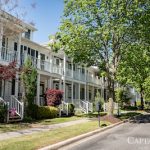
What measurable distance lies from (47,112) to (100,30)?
27.6 ft

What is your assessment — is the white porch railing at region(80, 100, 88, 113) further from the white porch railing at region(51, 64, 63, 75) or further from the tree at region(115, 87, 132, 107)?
the tree at region(115, 87, 132, 107)

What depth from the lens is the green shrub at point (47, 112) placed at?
80.5ft

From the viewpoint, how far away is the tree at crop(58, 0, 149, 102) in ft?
77.0

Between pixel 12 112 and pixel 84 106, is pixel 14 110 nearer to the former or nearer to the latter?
pixel 12 112

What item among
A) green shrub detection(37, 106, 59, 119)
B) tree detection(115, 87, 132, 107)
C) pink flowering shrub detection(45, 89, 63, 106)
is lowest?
green shrub detection(37, 106, 59, 119)

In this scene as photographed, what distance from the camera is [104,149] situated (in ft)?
36.2

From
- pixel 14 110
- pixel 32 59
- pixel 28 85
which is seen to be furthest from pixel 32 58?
pixel 14 110

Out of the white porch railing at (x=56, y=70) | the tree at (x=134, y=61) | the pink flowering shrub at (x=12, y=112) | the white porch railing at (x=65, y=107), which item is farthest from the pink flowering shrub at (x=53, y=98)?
the pink flowering shrub at (x=12, y=112)

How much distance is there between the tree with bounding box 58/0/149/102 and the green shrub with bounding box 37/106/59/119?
4928mm

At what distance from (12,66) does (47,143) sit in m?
8.33

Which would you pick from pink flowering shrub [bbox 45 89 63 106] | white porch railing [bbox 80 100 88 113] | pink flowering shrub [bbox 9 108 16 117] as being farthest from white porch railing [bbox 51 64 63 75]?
pink flowering shrub [bbox 9 108 16 117]

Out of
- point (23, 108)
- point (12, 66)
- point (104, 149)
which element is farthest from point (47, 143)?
point (23, 108)

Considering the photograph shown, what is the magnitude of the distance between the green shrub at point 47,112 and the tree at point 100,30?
16.2 feet

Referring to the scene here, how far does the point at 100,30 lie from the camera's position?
76.3 feet
